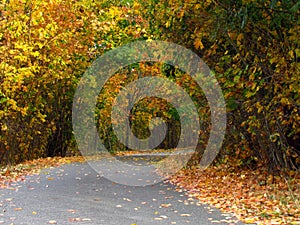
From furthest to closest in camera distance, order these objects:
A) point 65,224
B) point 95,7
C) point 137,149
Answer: point 137,149
point 95,7
point 65,224

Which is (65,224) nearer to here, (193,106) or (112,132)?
(193,106)

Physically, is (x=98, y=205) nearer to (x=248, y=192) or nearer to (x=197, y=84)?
(x=248, y=192)

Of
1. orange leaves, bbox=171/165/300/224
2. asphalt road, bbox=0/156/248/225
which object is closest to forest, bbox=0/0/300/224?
orange leaves, bbox=171/165/300/224

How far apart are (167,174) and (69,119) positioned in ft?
34.7

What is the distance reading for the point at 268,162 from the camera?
11.8 m

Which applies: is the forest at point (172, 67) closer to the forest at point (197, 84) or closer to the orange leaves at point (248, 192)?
the forest at point (197, 84)

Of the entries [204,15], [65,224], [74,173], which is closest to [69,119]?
[74,173]

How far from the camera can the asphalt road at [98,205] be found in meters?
7.42

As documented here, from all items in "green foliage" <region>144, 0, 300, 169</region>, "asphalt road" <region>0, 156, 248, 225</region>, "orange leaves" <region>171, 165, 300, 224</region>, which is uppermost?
"green foliage" <region>144, 0, 300, 169</region>

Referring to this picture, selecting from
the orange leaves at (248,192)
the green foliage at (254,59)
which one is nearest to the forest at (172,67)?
the green foliage at (254,59)

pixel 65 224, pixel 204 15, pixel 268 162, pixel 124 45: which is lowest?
pixel 65 224

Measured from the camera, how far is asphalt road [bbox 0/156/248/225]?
7418mm

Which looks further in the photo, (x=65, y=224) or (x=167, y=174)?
(x=167, y=174)

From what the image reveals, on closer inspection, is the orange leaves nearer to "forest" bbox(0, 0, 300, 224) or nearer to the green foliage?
"forest" bbox(0, 0, 300, 224)
